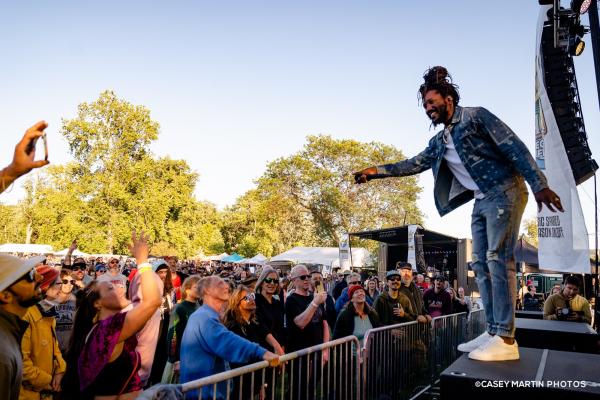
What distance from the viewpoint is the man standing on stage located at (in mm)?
3340

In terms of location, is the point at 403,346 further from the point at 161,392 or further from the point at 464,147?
the point at 161,392

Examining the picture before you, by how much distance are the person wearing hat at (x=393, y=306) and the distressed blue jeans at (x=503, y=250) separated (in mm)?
3636

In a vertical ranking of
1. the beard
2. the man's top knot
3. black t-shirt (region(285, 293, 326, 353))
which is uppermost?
the man's top knot

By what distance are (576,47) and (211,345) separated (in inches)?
261

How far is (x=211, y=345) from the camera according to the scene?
3.80m

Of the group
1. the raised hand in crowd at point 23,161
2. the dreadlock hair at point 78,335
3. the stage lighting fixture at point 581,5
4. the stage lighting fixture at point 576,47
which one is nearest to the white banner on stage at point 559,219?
the stage lighting fixture at point 576,47

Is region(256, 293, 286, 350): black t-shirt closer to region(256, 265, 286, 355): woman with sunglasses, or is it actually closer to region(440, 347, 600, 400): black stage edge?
region(256, 265, 286, 355): woman with sunglasses

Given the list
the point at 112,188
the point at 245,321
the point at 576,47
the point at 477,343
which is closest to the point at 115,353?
the point at 245,321

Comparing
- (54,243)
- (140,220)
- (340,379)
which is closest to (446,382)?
(340,379)

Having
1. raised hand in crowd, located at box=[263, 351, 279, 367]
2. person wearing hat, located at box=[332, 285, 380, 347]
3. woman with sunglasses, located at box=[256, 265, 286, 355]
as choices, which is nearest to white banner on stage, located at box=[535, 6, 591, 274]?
person wearing hat, located at box=[332, 285, 380, 347]

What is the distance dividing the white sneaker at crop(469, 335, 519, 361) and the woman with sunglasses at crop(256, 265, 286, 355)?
8.92 ft

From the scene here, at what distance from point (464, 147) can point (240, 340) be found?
7.14 ft

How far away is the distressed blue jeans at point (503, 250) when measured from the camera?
11.2 ft

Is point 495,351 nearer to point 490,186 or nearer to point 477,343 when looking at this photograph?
point 477,343
